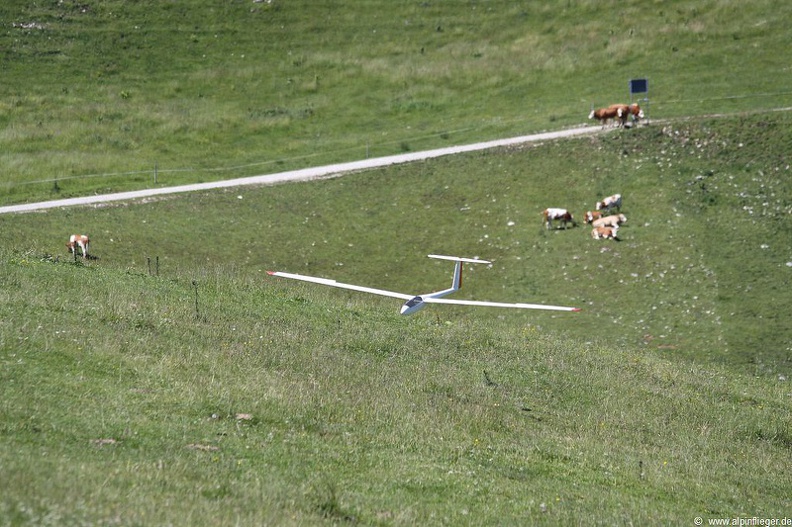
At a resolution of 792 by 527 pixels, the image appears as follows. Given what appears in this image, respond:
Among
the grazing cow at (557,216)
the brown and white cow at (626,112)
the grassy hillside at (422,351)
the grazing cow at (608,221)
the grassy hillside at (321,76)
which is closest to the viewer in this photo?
the grassy hillside at (422,351)

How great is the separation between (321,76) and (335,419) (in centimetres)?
6711

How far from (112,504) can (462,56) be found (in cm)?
7843

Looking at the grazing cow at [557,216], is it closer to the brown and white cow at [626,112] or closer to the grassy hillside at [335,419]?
the brown and white cow at [626,112]

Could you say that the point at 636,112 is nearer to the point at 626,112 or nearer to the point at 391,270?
the point at 626,112

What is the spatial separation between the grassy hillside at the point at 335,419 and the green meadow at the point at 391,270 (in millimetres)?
113

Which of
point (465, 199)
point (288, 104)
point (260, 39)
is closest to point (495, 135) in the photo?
point (465, 199)

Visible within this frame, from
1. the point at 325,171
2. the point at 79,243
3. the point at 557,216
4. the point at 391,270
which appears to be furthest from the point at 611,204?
the point at 79,243

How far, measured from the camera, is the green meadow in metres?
20.5

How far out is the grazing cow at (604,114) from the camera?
216 ft

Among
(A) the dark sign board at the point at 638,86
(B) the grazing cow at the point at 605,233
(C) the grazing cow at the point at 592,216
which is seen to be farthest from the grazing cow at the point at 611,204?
(A) the dark sign board at the point at 638,86

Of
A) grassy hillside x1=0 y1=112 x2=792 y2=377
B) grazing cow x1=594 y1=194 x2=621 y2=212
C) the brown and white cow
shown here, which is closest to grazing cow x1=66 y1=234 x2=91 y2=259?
grassy hillside x1=0 y1=112 x2=792 y2=377

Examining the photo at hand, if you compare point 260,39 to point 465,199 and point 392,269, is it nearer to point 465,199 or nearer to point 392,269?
point 465,199

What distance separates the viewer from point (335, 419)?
24078mm

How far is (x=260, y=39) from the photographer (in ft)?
311
